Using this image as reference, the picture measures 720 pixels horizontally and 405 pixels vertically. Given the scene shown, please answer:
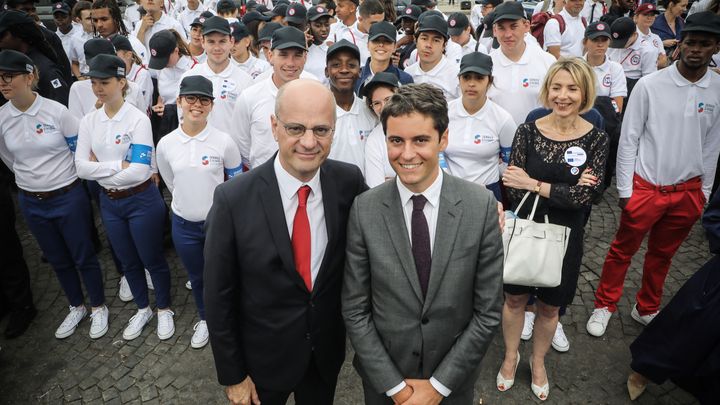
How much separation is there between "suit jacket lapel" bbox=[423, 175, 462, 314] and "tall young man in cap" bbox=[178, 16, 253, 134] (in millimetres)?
3400

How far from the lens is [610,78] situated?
6.01m

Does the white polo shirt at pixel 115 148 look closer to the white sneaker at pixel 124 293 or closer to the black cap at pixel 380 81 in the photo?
the white sneaker at pixel 124 293

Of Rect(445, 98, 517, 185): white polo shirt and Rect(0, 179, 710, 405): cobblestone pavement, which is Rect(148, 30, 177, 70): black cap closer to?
Rect(0, 179, 710, 405): cobblestone pavement

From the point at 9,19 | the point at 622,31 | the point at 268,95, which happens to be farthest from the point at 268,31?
the point at 622,31

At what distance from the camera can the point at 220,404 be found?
12.6ft

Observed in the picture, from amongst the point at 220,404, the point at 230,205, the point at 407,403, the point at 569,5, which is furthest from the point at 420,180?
the point at 569,5

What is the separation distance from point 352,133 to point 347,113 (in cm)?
19

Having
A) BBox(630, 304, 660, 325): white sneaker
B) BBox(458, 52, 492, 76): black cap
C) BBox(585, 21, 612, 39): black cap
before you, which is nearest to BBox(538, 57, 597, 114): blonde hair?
BBox(458, 52, 492, 76): black cap

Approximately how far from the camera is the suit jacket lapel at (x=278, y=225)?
7.62ft

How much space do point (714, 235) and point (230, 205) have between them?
10.4ft

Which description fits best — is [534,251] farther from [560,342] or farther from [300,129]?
[300,129]

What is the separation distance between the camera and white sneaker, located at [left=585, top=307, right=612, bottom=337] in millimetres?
4432

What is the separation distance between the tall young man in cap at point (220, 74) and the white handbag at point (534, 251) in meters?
3.27

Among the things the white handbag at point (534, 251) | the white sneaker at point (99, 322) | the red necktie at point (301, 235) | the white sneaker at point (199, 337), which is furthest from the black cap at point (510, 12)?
the white sneaker at point (99, 322)
